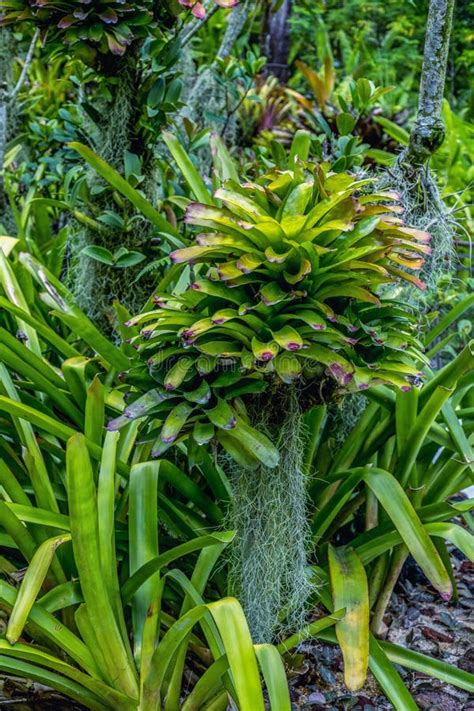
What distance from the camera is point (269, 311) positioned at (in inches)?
44.9

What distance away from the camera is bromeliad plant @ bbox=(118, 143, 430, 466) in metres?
1.10

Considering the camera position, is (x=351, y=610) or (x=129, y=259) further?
(x=129, y=259)

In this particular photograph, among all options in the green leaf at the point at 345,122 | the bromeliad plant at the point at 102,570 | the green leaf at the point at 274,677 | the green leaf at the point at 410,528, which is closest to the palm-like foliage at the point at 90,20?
the green leaf at the point at 345,122

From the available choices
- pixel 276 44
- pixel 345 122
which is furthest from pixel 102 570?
pixel 276 44

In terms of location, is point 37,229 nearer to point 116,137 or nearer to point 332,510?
point 116,137

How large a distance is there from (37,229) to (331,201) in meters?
2.13

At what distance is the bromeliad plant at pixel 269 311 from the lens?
1.10 meters

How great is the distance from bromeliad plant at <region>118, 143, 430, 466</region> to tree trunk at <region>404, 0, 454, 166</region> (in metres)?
0.55

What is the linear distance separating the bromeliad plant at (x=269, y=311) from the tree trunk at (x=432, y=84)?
548 millimetres

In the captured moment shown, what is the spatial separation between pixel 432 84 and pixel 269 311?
2.79ft

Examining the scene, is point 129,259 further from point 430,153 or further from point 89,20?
point 430,153

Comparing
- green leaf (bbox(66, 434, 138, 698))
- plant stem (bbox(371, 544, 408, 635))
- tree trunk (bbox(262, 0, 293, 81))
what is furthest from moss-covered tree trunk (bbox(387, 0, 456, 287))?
tree trunk (bbox(262, 0, 293, 81))

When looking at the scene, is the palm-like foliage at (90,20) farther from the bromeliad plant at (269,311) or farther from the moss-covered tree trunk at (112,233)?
the bromeliad plant at (269,311)

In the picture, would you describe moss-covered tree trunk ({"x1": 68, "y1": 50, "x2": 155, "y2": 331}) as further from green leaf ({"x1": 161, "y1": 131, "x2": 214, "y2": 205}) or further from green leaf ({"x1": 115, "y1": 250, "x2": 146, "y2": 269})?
green leaf ({"x1": 161, "y1": 131, "x2": 214, "y2": 205})
